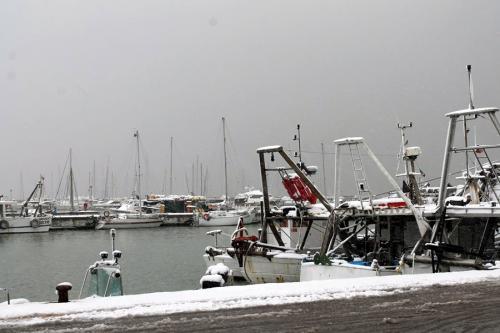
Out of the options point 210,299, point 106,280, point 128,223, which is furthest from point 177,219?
point 210,299

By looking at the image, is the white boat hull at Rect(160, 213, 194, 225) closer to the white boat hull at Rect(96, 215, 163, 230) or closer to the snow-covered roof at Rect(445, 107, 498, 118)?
the white boat hull at Rect(96, 215, 163, 230)

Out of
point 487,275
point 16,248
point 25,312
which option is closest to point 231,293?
point 25,312

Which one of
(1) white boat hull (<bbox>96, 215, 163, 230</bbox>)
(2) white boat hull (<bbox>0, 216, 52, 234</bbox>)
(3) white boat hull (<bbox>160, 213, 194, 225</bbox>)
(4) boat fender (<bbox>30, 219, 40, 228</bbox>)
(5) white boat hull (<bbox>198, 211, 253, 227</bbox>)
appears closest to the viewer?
(2) white boat hull (<bbox>0, 216, 52, 234</bbox>)

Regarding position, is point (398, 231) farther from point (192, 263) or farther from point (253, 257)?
point (192, 263)

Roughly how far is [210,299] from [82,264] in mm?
33646

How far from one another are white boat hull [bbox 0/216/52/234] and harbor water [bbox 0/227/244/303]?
7.37 metres

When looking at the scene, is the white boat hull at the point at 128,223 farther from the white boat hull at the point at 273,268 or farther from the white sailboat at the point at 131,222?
the white boat hull at the point at 273,268

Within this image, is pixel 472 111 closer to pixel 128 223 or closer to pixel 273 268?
pixel 273 268

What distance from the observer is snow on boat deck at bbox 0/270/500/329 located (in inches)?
213

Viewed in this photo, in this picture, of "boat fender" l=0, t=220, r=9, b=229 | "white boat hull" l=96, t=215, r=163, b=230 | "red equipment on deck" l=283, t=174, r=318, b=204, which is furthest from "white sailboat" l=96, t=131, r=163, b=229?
"red equipment on deck" l=283, t=174, r=318, b=204

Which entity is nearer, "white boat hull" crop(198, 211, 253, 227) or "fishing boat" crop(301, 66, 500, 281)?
"fishing boat" crop(301, 66, 500, 281)

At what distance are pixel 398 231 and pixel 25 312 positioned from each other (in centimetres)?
1570

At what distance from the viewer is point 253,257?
2120 centimetres

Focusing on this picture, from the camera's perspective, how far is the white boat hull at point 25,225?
7000 centimetres
